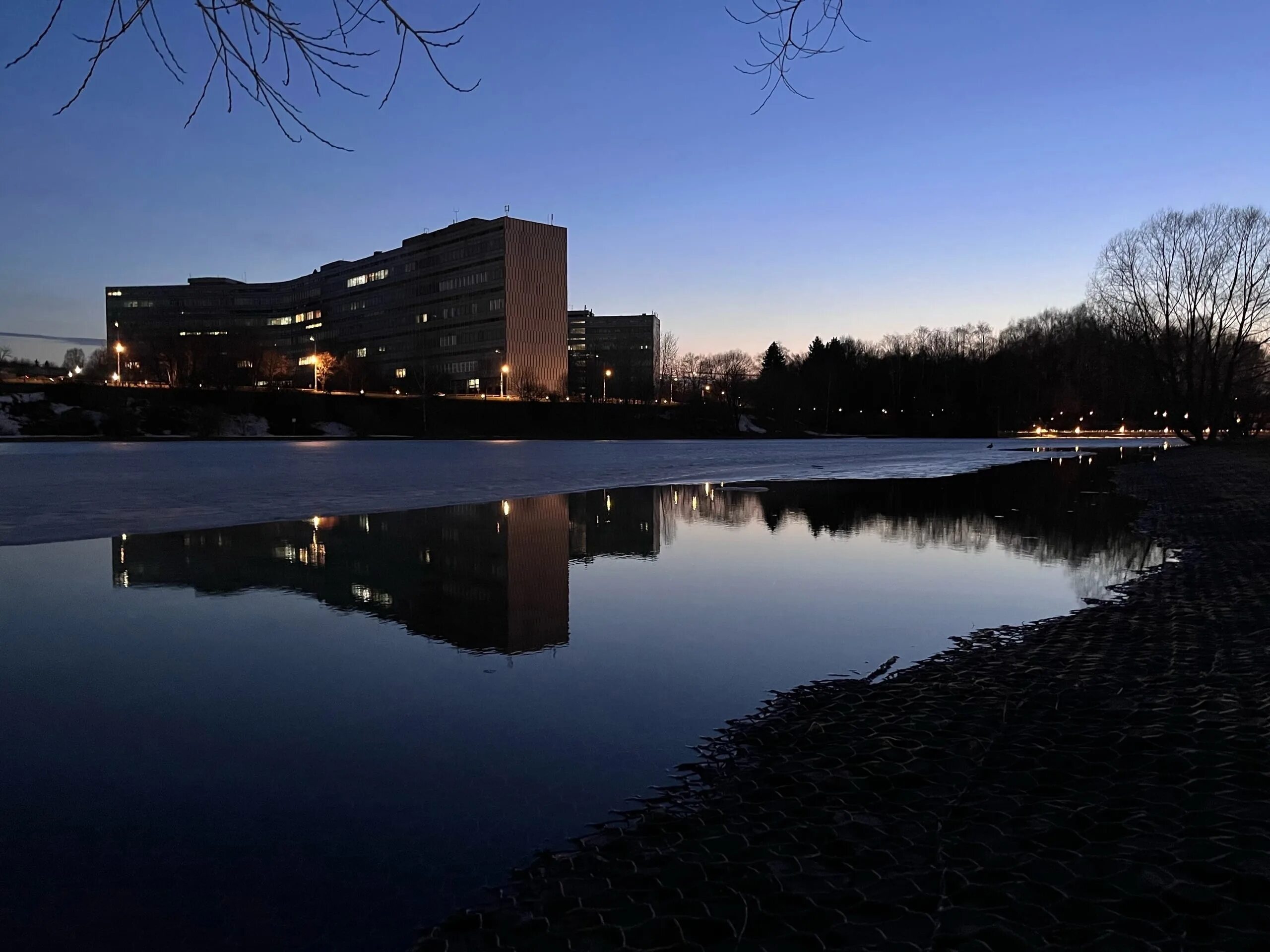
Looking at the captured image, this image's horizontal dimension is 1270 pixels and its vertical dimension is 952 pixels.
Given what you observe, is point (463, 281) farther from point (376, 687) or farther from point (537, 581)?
point (376, 687)

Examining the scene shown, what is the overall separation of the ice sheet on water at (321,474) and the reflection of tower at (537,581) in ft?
18.5

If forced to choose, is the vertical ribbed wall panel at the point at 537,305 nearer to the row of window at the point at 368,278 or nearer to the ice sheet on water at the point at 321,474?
the row of window at the point at 368,278

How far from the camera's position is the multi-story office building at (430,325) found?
135 meters

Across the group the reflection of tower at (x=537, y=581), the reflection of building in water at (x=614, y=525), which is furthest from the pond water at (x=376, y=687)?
the reflection of building in water at (x=614, y=525)

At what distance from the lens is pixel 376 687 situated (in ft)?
22.4

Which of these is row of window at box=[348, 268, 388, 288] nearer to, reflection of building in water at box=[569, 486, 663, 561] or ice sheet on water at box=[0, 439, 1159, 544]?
ice sheet on water at box=[0, 439, 1159, 544]

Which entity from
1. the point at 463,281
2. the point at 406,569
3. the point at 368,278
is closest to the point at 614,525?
the point at 406,569

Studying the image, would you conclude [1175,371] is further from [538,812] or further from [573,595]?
[538,812]

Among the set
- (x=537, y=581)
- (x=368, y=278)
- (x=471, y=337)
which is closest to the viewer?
(x=537, y=581)

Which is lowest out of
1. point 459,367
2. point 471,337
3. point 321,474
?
A: point 321,474

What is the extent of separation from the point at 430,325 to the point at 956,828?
512ft

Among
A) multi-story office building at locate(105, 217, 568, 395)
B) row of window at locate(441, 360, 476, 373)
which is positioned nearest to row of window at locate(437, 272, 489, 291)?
multi-story office building at locate(105, 217, 568, 395)

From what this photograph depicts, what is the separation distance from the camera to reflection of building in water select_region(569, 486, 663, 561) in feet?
47.3

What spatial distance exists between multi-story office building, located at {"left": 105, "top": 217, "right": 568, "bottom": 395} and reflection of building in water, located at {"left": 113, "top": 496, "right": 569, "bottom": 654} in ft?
343
